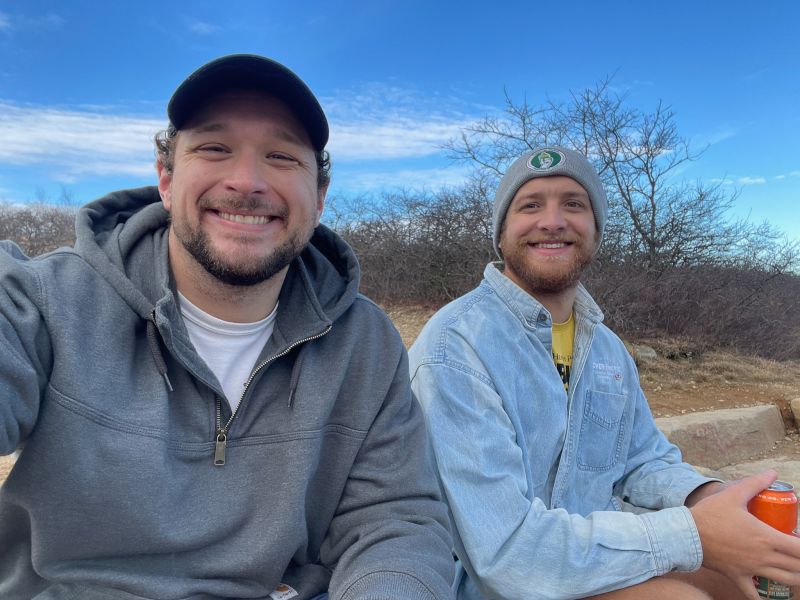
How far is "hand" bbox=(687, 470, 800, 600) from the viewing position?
1.72m

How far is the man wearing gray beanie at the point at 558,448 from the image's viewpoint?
5.63 ft

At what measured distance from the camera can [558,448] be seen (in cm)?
207

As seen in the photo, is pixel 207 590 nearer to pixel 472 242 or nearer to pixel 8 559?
pixel 8 559

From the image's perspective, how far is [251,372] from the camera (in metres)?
1.73

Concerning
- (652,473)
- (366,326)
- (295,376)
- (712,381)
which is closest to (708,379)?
(712,381)

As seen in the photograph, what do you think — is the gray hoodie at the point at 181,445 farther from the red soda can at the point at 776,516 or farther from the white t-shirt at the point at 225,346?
the red soda can at the point at 776,516

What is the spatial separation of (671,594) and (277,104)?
71.5 inches

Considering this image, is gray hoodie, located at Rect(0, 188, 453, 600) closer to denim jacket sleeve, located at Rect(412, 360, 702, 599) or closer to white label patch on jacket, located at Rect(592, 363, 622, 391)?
denim jacket sleeve, located at Rect(412, 360, 702, 599)

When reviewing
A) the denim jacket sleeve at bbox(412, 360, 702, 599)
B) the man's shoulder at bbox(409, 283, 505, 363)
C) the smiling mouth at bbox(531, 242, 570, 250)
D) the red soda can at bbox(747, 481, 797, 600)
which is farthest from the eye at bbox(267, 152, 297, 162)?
the red soda can at bbox(747, 481, 797, 600)

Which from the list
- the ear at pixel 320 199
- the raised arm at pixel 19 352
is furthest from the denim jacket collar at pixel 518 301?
the raised arm at pixel 19 352

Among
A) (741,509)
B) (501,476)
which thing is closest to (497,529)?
(501,476)

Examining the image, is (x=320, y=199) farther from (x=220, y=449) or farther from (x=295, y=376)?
(x=220, y=449)

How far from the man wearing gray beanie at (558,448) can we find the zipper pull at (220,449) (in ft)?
2.04

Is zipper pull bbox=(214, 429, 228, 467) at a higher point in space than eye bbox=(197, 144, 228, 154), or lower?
lower
